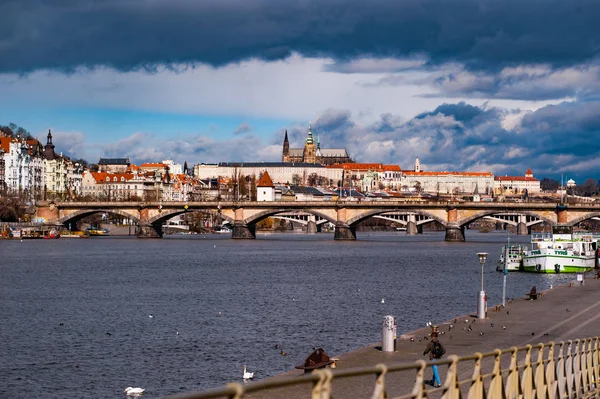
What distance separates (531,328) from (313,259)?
70.4 metres

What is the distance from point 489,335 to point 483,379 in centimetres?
2003

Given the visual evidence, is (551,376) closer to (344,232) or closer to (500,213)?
(500,213)

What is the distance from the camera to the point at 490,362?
26250 mm

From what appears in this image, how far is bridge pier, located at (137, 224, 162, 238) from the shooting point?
539ft

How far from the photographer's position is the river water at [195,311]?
32.8 m

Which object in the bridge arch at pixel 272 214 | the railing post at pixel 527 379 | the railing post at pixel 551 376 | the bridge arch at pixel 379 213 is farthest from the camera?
the bridge arch at pixel 272 214

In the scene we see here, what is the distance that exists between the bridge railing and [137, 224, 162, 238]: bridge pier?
139279mm

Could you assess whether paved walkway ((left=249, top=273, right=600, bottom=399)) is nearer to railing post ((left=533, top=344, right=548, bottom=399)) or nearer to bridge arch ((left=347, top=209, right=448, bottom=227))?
railing post ((left=533, top=344, right=548, bottom=399))

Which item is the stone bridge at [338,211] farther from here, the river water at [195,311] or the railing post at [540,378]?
the railing post at [540,378]

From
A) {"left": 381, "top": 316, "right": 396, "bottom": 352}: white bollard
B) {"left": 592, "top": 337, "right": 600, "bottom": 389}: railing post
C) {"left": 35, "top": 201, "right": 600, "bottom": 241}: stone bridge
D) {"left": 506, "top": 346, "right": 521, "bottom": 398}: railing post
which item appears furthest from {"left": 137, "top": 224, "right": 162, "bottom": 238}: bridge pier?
{"left": 506, "top": 346, "right": 521, "bottom": 398}: railing post

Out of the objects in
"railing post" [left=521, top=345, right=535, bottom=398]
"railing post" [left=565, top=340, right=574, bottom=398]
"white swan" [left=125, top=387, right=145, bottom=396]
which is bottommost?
"white swan" [left=125, top=387, right=145, bottom=396]

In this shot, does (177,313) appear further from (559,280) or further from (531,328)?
(559,280)

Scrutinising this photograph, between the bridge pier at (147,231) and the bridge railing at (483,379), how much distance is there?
139 m

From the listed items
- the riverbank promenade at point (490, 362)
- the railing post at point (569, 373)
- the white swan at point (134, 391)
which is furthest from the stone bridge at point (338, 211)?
the railing post at point (569, 373)
